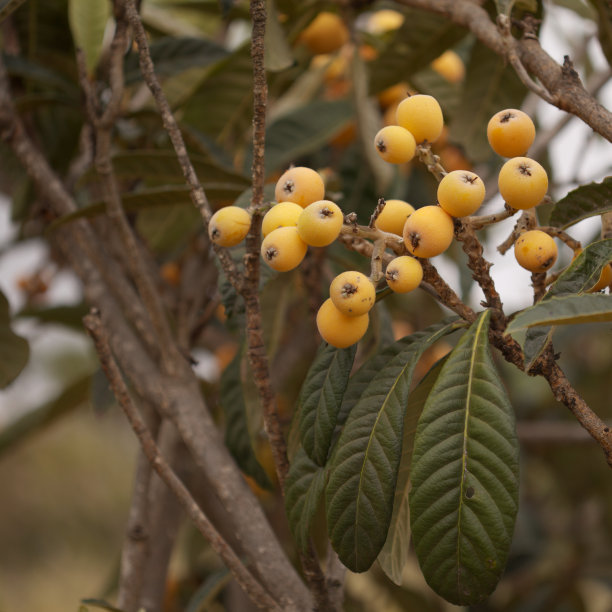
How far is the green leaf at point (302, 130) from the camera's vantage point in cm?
102

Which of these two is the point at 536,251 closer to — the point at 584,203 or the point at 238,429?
the point at 584,203

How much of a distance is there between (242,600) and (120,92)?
0.82m

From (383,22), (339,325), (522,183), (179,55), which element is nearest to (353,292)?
(339,325)

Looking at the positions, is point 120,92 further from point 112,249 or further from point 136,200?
point 112,249

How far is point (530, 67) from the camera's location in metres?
0.64

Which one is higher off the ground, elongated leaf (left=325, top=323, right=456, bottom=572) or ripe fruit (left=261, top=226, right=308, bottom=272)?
ripe fruit (left=261, top=226, right=308, bottom=272)

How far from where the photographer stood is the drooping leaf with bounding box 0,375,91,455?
3.69ft

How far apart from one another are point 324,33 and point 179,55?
0.31m

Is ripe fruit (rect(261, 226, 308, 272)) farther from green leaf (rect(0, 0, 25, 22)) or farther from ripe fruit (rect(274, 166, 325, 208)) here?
green leaf (rect(0, 0, 25, 22))

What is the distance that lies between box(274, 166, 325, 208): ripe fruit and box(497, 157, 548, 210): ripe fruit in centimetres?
13

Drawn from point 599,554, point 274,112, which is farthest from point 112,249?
point 599,554

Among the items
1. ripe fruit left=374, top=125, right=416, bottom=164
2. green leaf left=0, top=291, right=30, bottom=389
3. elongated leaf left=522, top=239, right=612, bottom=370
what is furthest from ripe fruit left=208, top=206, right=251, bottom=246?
green leaf left=0, top=291, right=30, bottom=389

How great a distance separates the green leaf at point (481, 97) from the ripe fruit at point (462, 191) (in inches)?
20.3

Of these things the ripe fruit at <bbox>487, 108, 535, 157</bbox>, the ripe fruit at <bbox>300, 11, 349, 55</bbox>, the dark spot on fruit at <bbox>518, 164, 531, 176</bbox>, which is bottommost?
the dark spot on fruit at <bbox>518, 164, 531, 176</bbox>
